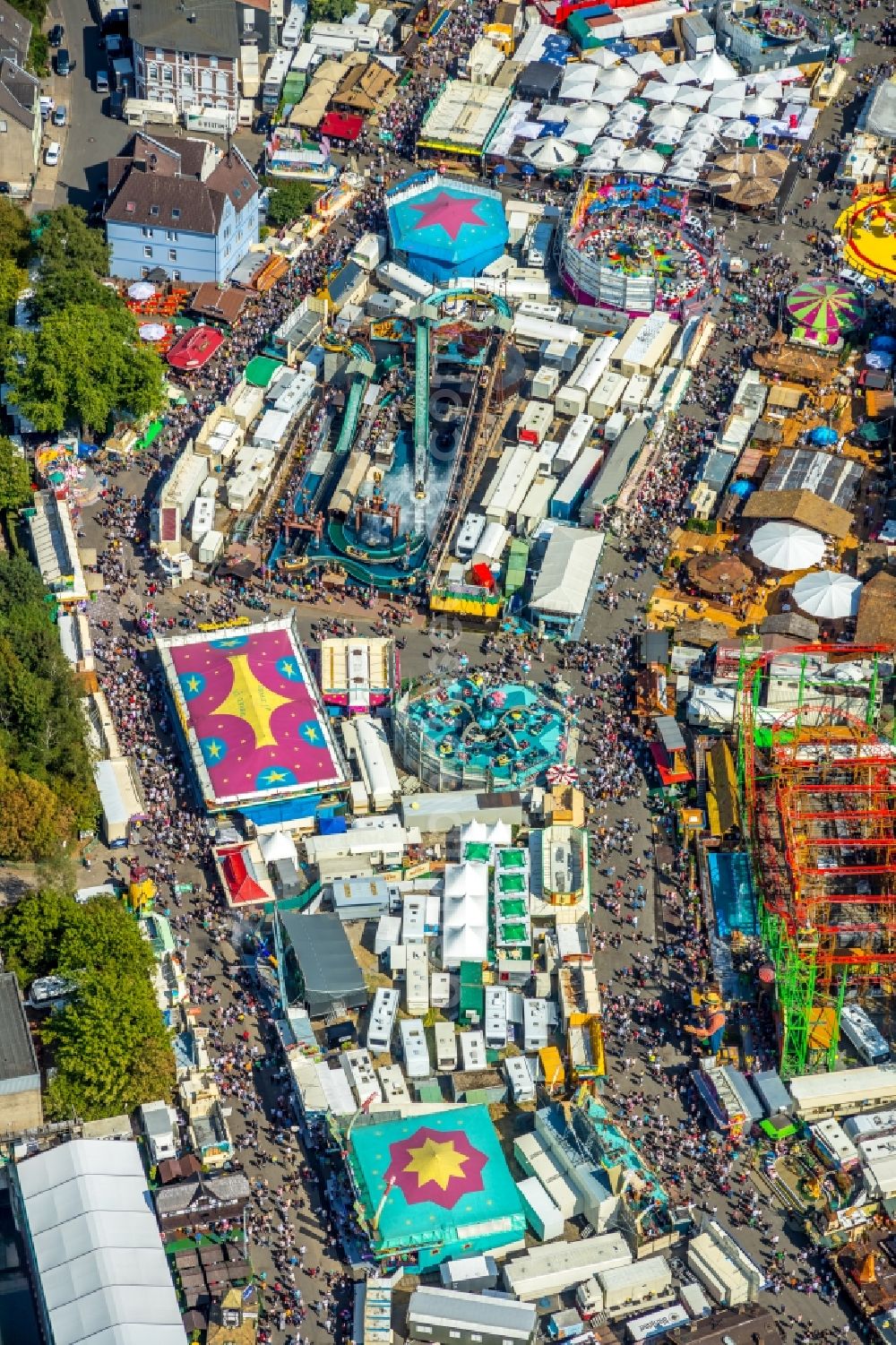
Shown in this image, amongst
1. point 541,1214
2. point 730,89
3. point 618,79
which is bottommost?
point 541,1214

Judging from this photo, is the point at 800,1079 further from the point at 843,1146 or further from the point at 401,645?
the point at 401,645

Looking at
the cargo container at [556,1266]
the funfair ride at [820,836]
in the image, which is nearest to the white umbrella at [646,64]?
the funfair ride at [820,836]

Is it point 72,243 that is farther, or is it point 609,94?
point 609,94

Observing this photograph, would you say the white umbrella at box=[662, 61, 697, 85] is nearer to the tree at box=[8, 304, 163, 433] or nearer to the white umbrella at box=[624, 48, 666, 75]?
the white umbrella at box=[624, 48, 666, 75]

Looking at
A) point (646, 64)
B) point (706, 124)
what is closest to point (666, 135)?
Answer: point (706, 124)

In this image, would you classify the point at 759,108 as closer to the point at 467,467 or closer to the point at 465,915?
the point at 467,467

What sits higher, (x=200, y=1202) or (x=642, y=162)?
(x=642, y=162)

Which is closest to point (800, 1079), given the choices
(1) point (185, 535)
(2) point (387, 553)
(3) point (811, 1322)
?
(3) point (811, 1322)
